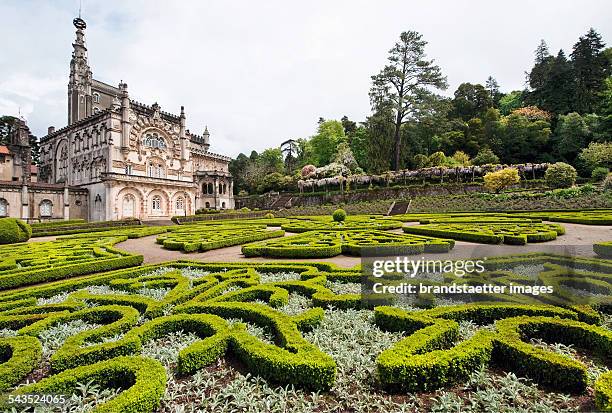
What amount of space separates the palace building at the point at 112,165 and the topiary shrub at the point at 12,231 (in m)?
19.4

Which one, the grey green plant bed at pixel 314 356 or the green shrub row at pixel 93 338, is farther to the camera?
the green shrub row at pixel 93 338

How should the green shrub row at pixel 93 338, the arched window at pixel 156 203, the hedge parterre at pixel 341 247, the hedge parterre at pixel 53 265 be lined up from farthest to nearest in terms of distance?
the arched window at pixel 156 203, the hedge parterre at pixel 341 247, the hedge parterre at pixel 53 265, the green shrub row at pixel 93 338

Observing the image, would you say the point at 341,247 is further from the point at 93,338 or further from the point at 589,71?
the point at 589,71

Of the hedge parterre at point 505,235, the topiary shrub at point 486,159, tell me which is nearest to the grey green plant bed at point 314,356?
the hedge parterre at point 505,235

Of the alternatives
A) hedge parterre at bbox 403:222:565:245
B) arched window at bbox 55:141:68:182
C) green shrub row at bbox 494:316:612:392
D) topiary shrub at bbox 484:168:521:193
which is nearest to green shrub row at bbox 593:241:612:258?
green shrub row at bbox 494:316:612:392

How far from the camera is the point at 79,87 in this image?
160 feet

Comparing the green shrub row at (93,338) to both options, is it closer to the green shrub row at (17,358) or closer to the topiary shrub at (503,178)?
the green shrub row at (17,358)

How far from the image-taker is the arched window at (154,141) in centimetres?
4324

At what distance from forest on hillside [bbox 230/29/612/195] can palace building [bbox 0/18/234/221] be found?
1570 centimetres

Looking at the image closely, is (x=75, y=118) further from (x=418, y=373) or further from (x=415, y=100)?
(x=418, y=373)

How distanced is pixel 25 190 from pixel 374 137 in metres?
46.4

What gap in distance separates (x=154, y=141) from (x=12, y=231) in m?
30.5

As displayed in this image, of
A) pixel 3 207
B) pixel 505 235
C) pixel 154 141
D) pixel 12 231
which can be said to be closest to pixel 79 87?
pixel 154 141

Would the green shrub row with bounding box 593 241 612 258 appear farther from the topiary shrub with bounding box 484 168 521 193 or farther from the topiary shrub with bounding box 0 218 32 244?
the topiary shrub with bounding box 484 168 521 193
